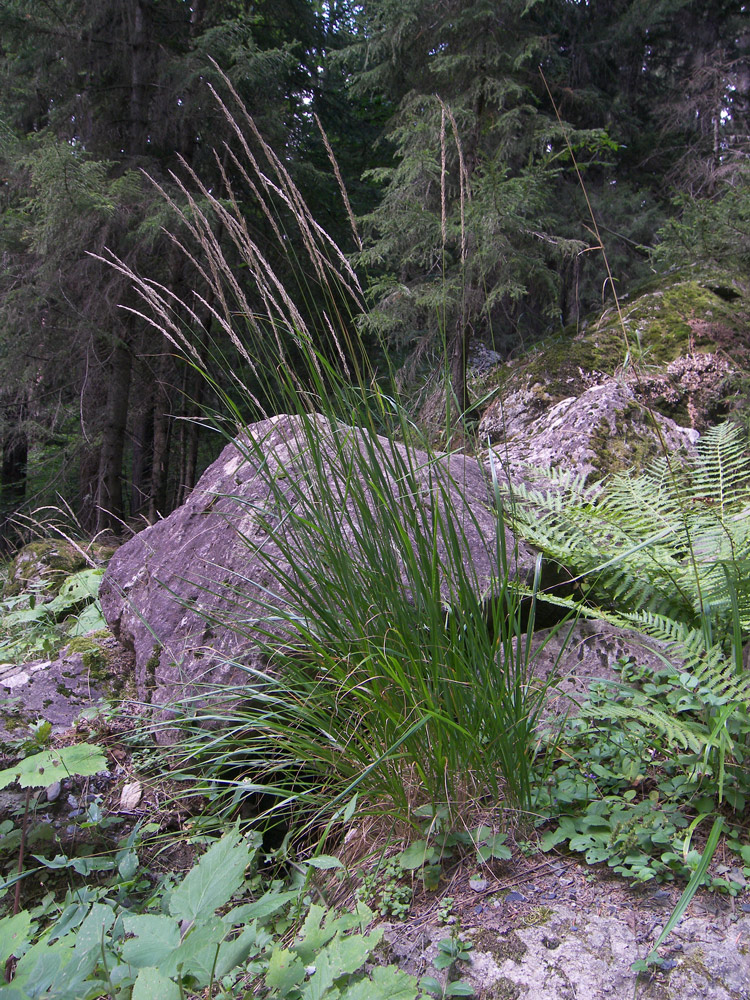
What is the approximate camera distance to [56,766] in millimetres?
1242

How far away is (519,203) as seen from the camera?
4.45 m

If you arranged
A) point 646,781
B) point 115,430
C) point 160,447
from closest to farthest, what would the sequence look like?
point 646,781 < point 115,430 < point 160,447

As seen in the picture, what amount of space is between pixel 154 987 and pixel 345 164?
908 cm

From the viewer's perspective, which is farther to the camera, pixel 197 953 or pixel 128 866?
pixel 128 866

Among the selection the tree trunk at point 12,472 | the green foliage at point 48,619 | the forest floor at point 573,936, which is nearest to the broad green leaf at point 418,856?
the forest floor at point 573,936

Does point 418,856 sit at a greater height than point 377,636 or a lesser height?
lesser

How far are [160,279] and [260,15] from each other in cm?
354

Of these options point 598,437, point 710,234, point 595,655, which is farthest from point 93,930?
point 710,234

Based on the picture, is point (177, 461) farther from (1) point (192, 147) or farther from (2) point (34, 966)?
(2) point (34, 966)

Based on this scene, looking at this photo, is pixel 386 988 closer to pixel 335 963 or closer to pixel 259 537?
pixel 335 963

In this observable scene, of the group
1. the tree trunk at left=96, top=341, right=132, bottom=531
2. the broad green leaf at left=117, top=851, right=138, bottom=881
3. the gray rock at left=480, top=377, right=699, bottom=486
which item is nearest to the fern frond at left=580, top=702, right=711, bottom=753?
the broad green leaf at left=117, top=851, right=138, bottom=881

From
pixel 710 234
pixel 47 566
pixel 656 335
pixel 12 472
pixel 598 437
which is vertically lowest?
pixel 12 472

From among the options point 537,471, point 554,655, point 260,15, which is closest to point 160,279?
point 260,15

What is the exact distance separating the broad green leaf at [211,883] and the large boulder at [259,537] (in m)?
0.57
